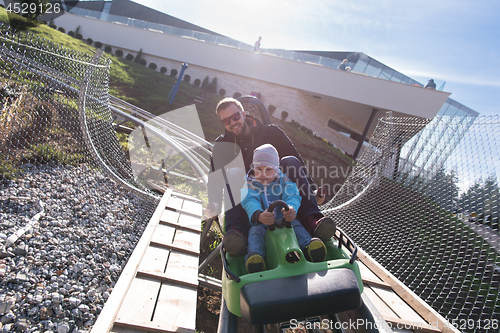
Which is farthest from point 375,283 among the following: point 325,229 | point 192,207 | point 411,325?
point 192,207

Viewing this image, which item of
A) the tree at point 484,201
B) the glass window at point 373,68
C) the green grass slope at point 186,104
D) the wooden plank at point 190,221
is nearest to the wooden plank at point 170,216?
the wooden plank at point 190,221

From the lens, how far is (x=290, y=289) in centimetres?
130

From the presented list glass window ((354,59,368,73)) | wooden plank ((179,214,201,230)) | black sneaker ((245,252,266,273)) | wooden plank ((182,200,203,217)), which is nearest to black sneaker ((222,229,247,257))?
black sneaker ((245,252,266,273))

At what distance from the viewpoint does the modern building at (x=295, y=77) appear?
13.4 m

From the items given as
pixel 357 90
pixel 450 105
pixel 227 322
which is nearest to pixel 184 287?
pixel 227 322

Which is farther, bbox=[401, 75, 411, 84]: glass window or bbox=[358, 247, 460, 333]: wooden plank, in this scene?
bbox=[401, 75, 411, 84]: glass window

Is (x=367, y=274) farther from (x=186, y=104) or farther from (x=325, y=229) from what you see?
(x=186, y=104)

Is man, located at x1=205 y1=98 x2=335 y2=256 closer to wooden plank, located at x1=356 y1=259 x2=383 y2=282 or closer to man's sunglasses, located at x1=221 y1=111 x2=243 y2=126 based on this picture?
man's sunglasses, located at x1=221 y1=111 x2=243 y2=126

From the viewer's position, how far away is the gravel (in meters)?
1.80

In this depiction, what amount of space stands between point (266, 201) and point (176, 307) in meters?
0.93

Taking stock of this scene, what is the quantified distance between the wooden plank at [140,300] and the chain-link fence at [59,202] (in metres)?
0.38

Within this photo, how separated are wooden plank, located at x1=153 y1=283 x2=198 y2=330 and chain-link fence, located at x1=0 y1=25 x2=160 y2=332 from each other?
0.53 m

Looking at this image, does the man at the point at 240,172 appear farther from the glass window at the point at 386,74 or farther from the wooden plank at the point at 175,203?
the glass window at the point at 386,74

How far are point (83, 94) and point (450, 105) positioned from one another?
15.5 m
